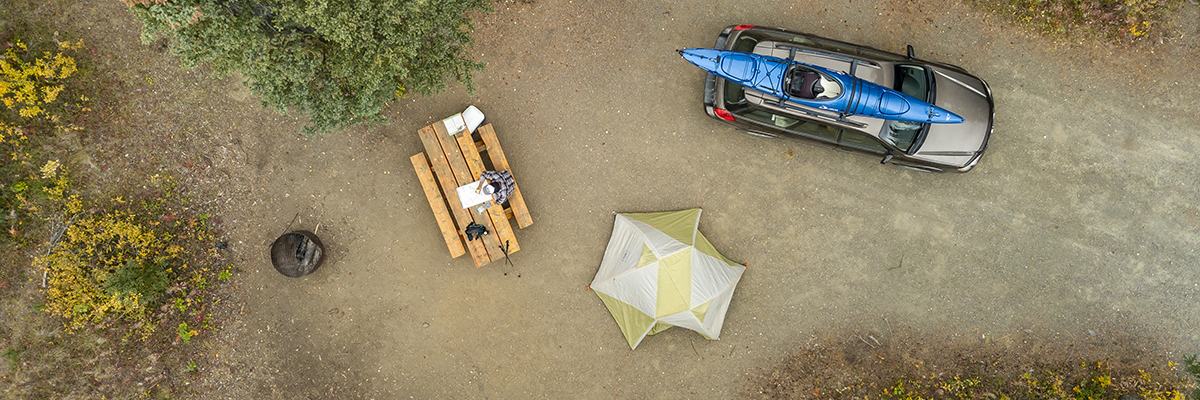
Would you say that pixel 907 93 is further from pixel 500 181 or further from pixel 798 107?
pixel 500 181

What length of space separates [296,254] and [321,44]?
314 cm

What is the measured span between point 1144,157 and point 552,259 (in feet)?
28.4

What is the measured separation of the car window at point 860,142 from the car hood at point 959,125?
475mm

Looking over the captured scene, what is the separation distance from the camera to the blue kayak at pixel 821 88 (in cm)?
642

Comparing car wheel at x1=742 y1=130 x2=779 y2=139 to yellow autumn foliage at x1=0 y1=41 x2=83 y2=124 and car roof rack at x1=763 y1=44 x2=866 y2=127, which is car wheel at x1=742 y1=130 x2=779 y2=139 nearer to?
car roof rack at x1=763 y1=44 x2=866 y2=127

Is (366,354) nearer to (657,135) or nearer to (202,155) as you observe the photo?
(202,155)

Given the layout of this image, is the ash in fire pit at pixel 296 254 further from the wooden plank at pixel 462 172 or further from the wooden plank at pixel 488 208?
Answer: the wooden plank at pixel 488 208

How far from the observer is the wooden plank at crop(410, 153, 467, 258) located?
23.7 ft

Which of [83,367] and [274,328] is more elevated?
[274,328]

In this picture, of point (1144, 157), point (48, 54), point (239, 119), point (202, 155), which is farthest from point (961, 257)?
point (48, 54)

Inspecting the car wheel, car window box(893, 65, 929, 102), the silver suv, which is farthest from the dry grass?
the car wheel

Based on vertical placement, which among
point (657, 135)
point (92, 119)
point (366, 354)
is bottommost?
point (366, 354)

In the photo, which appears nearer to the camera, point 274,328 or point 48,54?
point 48,54

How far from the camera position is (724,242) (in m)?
7.59
